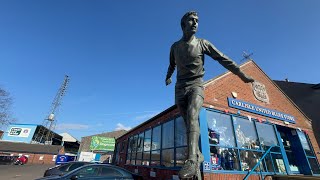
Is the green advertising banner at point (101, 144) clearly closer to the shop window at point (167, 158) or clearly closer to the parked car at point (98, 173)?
the shop window at point (167, 158)

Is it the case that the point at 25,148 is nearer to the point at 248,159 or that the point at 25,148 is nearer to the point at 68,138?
the point at 68,138

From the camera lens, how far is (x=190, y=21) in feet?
9.59

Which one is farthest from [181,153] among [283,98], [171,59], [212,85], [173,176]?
[283,98]

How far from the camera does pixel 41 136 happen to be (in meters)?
54.1

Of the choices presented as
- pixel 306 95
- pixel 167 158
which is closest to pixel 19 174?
pixel 167 158

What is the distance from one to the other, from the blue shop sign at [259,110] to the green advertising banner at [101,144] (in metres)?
37.3

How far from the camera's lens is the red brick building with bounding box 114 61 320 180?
891cm

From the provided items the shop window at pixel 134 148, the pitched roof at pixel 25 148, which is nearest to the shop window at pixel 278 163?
the shop window at pixel 134 148

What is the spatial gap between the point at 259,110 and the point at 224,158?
4.36 meters

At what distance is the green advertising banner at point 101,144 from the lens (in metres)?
42.9

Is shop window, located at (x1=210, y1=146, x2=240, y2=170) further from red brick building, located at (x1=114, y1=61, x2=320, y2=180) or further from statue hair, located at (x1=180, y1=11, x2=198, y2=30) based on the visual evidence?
statue hair, located at (x1=180, y1=11, x2=198, y2=30)

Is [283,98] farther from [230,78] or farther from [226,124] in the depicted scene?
[226,124]

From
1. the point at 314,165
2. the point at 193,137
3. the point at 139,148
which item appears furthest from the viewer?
the point at 139,148

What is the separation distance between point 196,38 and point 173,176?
24.2 ft
